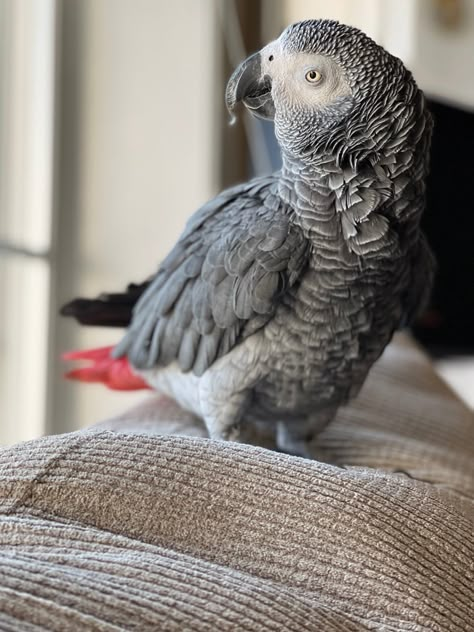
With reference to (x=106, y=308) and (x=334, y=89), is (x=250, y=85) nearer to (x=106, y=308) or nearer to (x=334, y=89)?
(x=334, y=89)

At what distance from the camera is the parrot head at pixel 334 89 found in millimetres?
615

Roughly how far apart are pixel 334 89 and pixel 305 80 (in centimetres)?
3

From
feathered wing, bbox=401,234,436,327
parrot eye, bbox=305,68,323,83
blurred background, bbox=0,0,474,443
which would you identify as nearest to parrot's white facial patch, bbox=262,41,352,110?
parrot eye, bbox=305,68,323,83

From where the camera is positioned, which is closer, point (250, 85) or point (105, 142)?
point (250, 85)

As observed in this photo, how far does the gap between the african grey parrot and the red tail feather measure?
0.25ft

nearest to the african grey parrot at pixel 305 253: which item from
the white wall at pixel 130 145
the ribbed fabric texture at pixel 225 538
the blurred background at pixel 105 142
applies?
the ribbed fabric texture at pixel 225 538

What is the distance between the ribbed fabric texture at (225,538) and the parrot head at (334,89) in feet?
0.91

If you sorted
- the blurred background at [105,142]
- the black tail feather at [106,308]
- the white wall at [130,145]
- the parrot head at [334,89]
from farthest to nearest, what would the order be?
the white wall at [130,145]
the blurred background at [105,142]
the black tail feather at [106,308]
the parrot head at [334,89]

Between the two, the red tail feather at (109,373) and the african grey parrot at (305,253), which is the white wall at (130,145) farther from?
the african grey parrot at (305,253)

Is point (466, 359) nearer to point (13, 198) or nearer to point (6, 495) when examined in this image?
point (13, 198)

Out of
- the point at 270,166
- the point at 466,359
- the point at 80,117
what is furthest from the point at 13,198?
the point at 466,359

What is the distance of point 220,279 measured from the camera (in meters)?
0.71

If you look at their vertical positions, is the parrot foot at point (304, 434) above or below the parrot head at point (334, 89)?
below

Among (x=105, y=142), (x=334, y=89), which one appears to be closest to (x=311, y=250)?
(x=334, y=89)
